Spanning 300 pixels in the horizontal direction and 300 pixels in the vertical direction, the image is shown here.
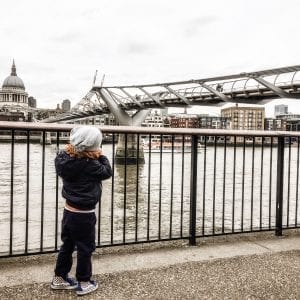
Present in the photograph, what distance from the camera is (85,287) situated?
2441mm

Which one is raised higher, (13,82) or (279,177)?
(13,82)

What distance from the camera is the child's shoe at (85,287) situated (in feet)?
7.91

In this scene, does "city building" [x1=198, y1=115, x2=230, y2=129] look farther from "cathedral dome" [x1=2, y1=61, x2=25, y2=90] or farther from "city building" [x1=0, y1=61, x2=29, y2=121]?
"cathedral dome" [x1=2, y1=61, x2=25, y2=90]

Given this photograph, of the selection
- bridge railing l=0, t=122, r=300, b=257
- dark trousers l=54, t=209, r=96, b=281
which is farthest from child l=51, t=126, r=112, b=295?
bridge railing l=0, t=122, r=300, b=257

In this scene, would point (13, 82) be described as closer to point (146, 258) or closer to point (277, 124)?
point (277, 124)

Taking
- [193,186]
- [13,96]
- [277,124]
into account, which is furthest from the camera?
[13,96]

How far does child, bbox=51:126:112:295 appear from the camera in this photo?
96.8 inches

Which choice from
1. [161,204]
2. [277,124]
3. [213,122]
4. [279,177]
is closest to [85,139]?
[279,177]

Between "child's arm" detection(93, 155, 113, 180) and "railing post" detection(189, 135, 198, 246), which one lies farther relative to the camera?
"railing post" detection(189, 135, 198, 246)

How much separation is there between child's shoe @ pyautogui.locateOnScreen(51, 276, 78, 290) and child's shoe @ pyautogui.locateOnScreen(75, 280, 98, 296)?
62 mm

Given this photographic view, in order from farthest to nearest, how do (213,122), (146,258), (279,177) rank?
1. (213,122)
2. (279,177)
3. (146,258)

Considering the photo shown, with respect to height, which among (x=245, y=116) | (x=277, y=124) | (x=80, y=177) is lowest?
(x=80, y=177)

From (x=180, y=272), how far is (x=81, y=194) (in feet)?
2.90

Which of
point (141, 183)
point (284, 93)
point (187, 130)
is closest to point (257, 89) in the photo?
point (284, 93)
